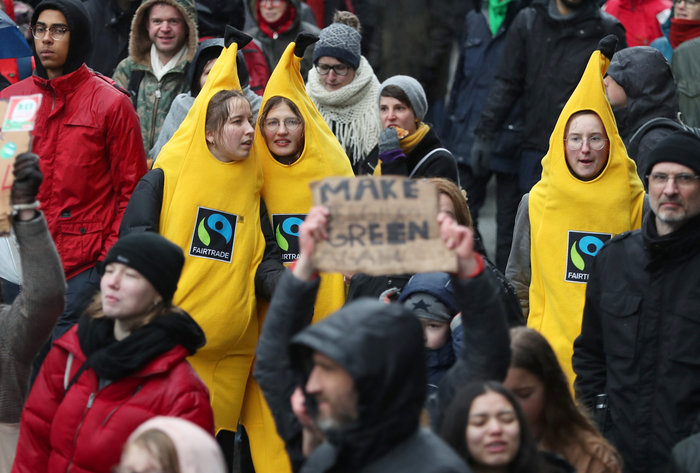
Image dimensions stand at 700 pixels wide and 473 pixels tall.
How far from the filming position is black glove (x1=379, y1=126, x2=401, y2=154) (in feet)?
22.5

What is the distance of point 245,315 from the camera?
6.44m

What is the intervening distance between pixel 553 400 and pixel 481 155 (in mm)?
4853

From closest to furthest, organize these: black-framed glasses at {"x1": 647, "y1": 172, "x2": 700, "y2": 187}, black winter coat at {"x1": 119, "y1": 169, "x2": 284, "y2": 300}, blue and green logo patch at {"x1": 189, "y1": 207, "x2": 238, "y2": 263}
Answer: black-framed glasses at {"x1": 647, "y1": 172, "x2": 700, "y2": 187} → black winter coat at {"x1": 119, "y1": 169, "x2": 284, "y2": 300} → blue and green logo patch at {"x1": 189, "y1": 207, "x2": 238, "y2": 263}

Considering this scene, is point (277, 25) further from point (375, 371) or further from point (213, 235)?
point (375, 371)

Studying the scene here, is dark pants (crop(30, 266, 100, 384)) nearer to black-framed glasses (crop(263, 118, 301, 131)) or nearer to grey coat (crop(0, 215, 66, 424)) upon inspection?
black-framed glasses (crop(263, 118, 301, 131))

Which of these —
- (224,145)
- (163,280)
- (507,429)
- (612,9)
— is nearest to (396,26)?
(612,9)

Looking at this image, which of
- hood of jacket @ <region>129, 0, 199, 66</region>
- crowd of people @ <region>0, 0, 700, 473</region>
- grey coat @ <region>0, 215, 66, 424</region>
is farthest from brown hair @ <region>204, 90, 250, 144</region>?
hood of jacket @ <region>129, 0, 199, 66</region>

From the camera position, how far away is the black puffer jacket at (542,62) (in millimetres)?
8953

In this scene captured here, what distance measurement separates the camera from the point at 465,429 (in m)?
4.04

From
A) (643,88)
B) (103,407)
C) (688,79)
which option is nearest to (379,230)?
(103,407)

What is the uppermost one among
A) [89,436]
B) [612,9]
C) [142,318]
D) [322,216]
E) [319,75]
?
[612,9]

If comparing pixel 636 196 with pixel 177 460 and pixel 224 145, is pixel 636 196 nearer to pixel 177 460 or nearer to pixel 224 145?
pixel 224 145

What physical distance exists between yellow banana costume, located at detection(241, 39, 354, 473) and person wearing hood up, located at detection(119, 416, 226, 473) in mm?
2672

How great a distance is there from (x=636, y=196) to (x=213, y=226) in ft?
6.89
